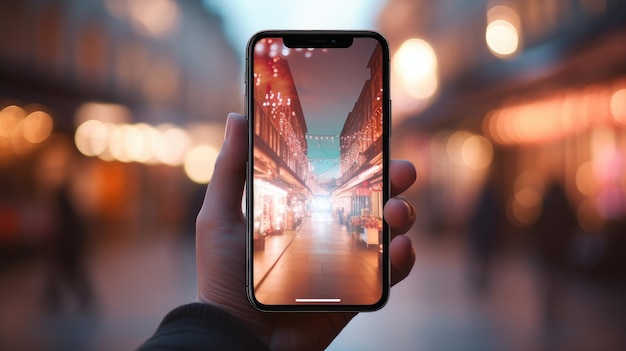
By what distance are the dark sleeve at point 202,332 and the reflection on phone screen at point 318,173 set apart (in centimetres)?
28

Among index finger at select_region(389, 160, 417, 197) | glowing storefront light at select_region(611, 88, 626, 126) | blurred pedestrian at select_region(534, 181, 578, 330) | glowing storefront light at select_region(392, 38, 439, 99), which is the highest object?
glowing storefront light at select_region(392, 38, 439, 99)

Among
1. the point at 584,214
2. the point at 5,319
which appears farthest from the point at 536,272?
the point at 5,319

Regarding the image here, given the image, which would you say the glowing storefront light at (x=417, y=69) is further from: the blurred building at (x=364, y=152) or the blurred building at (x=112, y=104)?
the blurred building at (x=364, y=152)

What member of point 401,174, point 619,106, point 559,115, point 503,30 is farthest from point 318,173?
Answer: point 503,30

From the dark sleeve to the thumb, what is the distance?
421 mm

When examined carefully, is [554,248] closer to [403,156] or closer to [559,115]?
[559,115]

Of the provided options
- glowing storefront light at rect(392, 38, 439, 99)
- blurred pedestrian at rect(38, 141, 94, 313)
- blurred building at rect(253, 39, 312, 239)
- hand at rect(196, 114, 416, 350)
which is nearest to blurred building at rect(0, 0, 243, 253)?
blurred pedestrian at rect(38, 141, 94, 313)

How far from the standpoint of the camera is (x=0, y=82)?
1124 centimetres

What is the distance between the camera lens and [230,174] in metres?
1.71

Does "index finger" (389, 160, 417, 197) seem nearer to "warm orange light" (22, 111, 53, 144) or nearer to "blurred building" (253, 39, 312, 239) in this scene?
"blurred building" (253, 39, 312, 239)

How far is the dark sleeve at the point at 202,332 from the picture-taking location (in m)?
1.22

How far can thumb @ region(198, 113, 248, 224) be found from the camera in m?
1.69

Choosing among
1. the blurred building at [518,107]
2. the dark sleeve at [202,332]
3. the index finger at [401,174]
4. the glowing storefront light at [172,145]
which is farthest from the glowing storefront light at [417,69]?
the dark sleeve at [202,332]

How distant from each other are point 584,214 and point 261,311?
1023 centimetres
